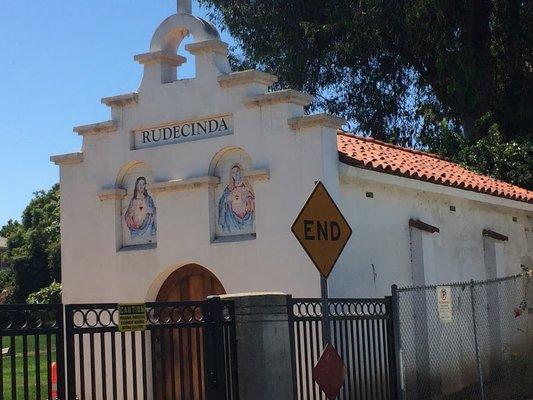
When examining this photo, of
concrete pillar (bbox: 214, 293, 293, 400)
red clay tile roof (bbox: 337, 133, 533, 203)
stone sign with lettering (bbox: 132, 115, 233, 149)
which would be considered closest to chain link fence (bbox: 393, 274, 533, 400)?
red clay tile roof (bbox: 337, 133, 533, 203)

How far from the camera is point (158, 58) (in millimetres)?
14695

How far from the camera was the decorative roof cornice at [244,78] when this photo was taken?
13.6 meters

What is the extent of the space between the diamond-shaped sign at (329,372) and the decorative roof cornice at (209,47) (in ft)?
20.9

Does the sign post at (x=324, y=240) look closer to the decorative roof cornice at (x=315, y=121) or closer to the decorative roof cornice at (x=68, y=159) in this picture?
the decorative roof cornice at (x=315, y=121)

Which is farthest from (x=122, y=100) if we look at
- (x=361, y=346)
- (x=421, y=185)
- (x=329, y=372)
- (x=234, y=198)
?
(x=329, y=372)

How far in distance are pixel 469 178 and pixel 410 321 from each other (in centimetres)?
560

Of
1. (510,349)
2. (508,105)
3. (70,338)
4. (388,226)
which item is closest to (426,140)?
(508,105)

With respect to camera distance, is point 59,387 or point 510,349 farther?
point 510,349

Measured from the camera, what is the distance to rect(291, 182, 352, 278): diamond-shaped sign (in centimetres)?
902

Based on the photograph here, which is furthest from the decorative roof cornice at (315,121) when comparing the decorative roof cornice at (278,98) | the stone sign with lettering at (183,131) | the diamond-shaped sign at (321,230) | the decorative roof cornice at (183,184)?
the diamond-shaped sign at (321,230)

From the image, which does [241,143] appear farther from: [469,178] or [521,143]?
[521,143]

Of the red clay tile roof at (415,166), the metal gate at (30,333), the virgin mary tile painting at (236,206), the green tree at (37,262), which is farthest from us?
the green tree at (37,262)

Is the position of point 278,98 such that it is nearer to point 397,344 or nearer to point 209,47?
point 209,47

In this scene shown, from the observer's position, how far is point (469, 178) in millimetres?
18250
